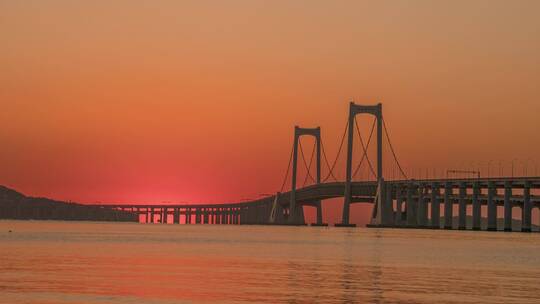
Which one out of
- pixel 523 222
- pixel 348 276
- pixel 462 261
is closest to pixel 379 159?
pixel 523 222

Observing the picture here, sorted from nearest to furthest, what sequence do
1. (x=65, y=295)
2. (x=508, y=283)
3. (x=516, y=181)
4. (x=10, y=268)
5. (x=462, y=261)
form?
(x=65, y=295) < (x=508, y=283) < (x=10, y=268) < (x=462, y=261) < (x=516, y=181)

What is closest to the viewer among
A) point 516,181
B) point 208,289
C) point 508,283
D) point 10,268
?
point 208,289

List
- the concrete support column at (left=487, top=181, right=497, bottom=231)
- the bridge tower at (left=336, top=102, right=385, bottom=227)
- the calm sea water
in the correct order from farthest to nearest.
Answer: the bridge tower at (left=336, top=102, right=385, bottom=227), the concrete support column at (left=487, top=181, right=497, bottom=231), the calm sea water

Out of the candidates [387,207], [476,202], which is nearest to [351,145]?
[387,207]

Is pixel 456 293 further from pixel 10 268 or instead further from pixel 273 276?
pixel 10 268

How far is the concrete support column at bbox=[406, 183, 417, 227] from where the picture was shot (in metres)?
164

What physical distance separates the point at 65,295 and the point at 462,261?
28.5 metres

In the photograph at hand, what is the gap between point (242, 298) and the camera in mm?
26891

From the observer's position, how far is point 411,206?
164m

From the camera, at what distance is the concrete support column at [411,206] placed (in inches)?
6471

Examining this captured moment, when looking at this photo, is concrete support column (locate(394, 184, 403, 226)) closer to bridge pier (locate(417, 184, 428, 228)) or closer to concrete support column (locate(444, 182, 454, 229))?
bridge pier (locate(417, 184, 428, 228))

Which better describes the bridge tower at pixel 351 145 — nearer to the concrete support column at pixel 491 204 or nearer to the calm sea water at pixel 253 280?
the concrete support column at pixel 491 204

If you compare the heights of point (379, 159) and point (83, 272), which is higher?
point (379, 159)

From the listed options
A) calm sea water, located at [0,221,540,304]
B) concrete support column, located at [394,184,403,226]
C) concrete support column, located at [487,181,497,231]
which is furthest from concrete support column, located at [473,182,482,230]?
calm sea water, located at [0,221,540,304]
